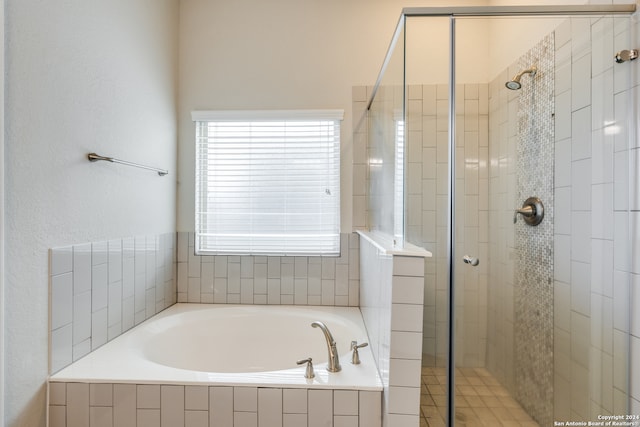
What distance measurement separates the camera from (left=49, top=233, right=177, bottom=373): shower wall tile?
1.32 m

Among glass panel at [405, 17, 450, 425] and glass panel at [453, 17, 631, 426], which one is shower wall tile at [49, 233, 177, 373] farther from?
glass panel at [453, 17, 631, 426]

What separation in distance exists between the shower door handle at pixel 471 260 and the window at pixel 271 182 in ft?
3.65

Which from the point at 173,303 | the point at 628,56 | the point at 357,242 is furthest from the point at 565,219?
the point at 173,303

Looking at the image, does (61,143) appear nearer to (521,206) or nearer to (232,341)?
(232,341)

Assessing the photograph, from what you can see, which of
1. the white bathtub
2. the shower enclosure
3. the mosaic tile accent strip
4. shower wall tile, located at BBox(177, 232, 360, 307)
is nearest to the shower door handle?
the shower enclosure

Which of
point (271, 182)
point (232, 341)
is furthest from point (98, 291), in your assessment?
point (271, 182)

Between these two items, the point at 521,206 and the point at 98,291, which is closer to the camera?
the point at 521,206

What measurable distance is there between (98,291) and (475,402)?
5.60 ft

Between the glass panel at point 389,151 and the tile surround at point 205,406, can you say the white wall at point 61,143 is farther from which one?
the glass panel at point 389,151

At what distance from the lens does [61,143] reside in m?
1.31

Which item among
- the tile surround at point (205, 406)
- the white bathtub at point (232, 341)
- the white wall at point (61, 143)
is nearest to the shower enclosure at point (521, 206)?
the tile surround at point (205, 406)

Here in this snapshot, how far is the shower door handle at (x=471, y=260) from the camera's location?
1.27 m

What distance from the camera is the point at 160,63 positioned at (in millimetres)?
2082

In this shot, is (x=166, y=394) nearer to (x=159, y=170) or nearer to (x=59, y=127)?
(x=59, y=127)
